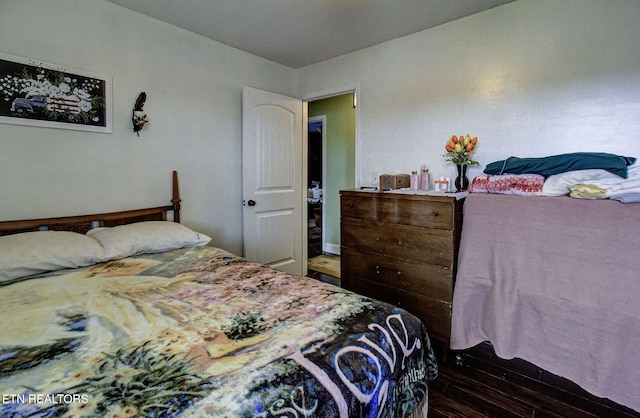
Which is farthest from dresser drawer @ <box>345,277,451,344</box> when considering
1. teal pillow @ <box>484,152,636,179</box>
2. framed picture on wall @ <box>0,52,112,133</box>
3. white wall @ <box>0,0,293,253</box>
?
framed picture on wall @ <box>0,52,112,133</box>

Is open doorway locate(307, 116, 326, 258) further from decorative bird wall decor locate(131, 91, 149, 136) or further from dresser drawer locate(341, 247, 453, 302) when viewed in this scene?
decorative bird wall decor locate(131, 91, 149, 136)

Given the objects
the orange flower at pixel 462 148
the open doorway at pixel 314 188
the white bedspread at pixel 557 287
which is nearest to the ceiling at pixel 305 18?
the orange flower at pixel 462 148

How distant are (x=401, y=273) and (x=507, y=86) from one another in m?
1.58

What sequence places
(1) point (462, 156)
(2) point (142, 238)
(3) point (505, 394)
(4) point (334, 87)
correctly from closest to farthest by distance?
1. (3) point (505, 394)
2. (2) point (142, 238)
3. (1) point (462, 156)
4. (4) point (334, 87)

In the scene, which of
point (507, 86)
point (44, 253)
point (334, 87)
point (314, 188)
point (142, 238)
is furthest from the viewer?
point (314, 188)

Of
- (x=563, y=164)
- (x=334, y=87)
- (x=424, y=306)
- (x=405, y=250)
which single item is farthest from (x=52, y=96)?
(x=563, y=164)

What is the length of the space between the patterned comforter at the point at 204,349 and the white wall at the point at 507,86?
5.75ft

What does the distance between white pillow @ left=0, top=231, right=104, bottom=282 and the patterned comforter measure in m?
0.08

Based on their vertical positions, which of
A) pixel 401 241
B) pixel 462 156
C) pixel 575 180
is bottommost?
pixel 401 241

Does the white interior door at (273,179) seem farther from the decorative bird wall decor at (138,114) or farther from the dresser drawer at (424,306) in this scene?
the dresser drawer at (424,306)

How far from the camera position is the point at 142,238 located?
2.08m

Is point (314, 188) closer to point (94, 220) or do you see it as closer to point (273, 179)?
point (273, 179)

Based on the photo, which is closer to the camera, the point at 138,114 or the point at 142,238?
the point at 142,238

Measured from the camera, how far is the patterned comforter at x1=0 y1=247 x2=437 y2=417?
2.56 ft
